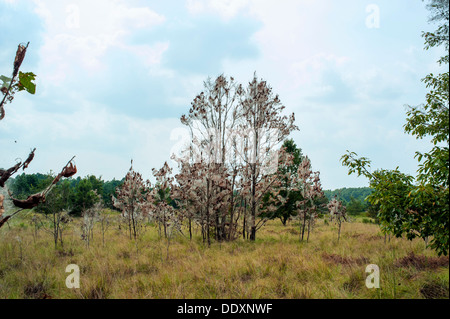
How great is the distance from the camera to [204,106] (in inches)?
483

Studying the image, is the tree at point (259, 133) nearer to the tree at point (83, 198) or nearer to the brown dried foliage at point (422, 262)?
the brown dried foliage at point (422, 262)

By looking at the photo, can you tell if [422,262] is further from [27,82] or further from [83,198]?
[83,198]

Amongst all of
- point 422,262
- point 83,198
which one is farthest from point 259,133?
point 83,198

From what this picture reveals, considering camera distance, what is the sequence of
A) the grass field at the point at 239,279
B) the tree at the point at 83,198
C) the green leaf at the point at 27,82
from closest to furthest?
1. the green leaf at the point at 27,82
2. the grass field at the point at 239,279
3. the tree at the point at 83,198

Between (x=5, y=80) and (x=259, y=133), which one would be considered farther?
(x=259, y=133)

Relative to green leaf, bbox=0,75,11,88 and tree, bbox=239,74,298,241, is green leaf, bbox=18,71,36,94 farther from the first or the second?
tree, bbox=239,74,298,241

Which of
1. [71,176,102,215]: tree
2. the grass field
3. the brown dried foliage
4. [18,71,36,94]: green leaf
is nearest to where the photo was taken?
[18,71,36,94]: green leaf

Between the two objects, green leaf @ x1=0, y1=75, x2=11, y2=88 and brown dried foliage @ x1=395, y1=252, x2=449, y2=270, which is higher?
green leaf @ x1=0, y1=75, x2=11, y2=88

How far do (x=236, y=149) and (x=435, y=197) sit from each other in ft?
27.2

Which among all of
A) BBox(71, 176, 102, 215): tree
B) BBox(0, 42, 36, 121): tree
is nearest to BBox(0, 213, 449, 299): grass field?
BBox(0, 42, 36, 121): tree

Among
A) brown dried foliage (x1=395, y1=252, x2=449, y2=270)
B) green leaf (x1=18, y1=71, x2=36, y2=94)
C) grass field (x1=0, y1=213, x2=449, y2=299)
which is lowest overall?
grass field (x1=0, y1=213, x2=449, y2=299)

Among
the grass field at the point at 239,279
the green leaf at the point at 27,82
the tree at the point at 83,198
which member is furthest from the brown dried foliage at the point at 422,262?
the tree at the point at 83,198

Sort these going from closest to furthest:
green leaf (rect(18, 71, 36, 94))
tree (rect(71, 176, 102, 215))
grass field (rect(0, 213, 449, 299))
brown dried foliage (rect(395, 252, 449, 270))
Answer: green leaf (rect(18, 71, 36, 94)) < grass field (rect(0, 213, 449, 299)) < brown dried foliage (rect(395, 252, 449, 270)) < tree (rect(71, 176, 102, 215))
